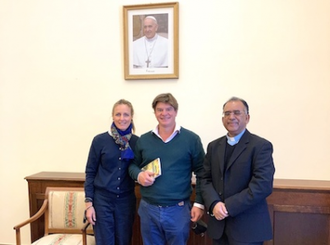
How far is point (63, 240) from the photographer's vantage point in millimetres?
1889

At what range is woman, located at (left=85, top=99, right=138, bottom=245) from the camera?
5.43 feet

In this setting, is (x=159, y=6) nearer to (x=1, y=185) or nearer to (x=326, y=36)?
(x=326, y=36)

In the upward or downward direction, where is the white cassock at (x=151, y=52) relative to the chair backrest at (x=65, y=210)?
upward

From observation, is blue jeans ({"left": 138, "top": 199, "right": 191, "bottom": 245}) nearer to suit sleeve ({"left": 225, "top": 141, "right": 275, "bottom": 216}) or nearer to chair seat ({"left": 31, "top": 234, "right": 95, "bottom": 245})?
suit sleeve ({"left": 225, "top": 141, "right": 275, "bottom": 216})

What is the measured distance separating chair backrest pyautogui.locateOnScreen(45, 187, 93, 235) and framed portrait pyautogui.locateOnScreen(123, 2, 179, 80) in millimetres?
1027

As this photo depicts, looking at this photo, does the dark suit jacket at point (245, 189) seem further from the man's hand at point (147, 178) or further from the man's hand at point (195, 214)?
the man's hand at point (147, 178)

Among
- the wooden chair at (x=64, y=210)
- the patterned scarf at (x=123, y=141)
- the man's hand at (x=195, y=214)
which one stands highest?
the patterned scarf at (x=123, y=141)

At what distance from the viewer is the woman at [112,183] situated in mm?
1654

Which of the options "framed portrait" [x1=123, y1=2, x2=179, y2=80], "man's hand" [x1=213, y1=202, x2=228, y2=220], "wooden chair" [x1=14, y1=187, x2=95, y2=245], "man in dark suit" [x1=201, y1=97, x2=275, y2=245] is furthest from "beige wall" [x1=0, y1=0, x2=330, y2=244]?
"man's hand" [x1=213, y1=202, x2=228, y2=220]

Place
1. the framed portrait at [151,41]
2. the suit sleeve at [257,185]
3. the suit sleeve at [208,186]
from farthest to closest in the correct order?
the framed portrait at [151,41] < the suit sleeve at [208,186] < the suit sleeve at [257,185]

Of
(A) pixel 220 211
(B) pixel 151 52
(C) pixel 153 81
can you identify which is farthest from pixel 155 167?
(B) pixel 151 52

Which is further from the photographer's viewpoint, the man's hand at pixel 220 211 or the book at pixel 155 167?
the book at pixel 155 167

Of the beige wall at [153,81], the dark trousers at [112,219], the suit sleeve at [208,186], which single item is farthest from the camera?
the beige wall at [153,81]

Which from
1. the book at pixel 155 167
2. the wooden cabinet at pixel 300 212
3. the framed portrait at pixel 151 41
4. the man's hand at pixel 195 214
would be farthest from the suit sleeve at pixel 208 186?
the framed portrait at pixel 151 41
